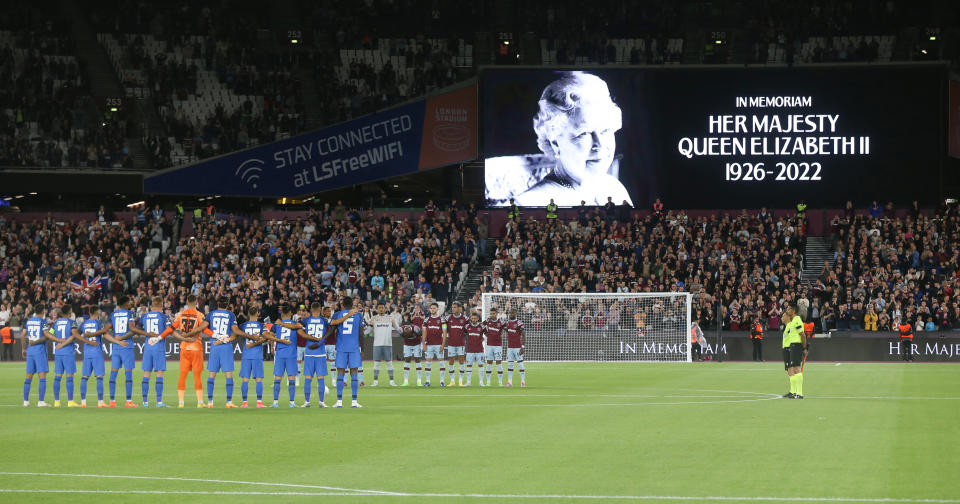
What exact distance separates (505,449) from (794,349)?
10.7 m

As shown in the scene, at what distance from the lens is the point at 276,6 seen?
193 feet

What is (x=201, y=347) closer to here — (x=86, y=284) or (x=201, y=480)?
(x=201, y=480)

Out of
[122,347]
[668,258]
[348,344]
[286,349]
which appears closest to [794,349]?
[348,344]

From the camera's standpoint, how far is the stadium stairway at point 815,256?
48.7 metres

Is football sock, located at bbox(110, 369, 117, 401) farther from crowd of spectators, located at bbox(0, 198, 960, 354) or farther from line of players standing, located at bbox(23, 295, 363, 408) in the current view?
crowd of spectators, located at bbox(0, 198, 960, 354)

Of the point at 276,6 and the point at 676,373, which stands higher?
the point at 276,6

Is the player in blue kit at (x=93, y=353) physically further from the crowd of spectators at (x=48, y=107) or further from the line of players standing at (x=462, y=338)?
the crowd of spectators at (x=48, y=107)

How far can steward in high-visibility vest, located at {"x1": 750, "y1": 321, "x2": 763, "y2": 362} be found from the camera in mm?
43000

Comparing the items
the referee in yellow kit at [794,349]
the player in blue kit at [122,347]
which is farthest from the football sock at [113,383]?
the referee in yellow kit at [794,349]

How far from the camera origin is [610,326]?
43500 mm

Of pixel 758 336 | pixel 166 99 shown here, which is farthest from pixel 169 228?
pixel 758 336

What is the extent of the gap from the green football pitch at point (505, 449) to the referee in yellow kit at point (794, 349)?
2.03 feet

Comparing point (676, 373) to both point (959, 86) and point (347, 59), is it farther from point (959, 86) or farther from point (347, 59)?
point (347, 59)

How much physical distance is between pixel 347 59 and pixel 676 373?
26.9 metres
